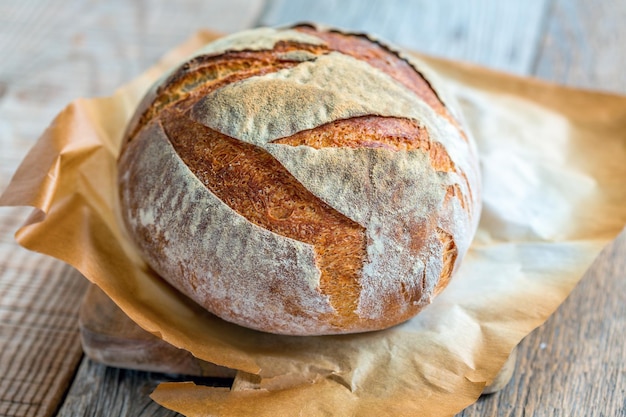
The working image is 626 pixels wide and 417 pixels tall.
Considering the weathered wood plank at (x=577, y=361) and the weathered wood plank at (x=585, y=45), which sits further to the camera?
the weathered wood plank at (x=585, y=45)

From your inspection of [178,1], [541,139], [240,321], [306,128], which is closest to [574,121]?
[541,139]

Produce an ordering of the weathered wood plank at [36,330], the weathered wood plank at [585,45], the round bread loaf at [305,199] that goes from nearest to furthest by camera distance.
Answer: the round bread loaf at [305,199] < the weathered wood plank at [36,330] < the weathered wood plank at [585,45]

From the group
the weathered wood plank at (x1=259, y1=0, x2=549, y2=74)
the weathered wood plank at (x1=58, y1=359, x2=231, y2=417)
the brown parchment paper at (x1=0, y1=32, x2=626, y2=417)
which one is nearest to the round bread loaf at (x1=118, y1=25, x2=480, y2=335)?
the brown parchment paper at (x1=0, y1=32, x2=626, y2=417)

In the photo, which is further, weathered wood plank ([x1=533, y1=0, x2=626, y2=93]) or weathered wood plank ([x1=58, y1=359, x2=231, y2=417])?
weathered wood plank ([x1=533, y1=0, x2=626, y2=93])

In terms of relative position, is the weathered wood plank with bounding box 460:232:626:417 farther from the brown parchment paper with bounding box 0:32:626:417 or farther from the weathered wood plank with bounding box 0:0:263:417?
the weathered wood plank with bounding box 0:0:263:417

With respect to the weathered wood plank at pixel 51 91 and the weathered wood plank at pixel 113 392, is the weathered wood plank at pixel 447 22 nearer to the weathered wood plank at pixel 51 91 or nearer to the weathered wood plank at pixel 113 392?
the weathered wood plank at pixel 51 91

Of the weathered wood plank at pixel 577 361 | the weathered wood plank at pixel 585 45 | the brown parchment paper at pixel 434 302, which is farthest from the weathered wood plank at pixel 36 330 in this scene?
the weathered wood plank at pixel 585 45
